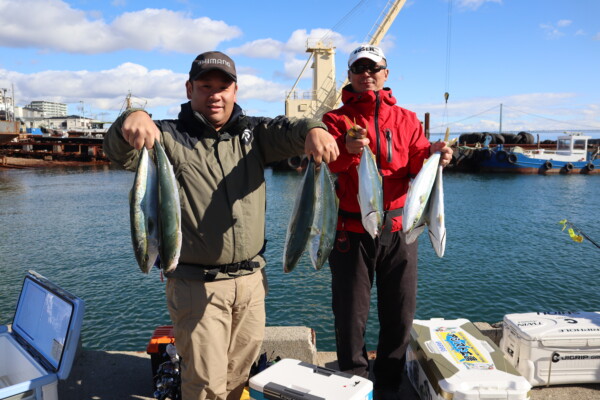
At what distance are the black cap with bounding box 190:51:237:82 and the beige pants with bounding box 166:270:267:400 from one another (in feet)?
4.44

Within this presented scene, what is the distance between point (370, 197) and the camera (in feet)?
9.29

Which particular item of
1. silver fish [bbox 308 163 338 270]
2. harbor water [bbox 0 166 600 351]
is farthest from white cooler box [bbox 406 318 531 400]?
harbor water [bbox 0 166 600 351]

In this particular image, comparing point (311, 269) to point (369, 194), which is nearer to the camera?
point (369, 194)

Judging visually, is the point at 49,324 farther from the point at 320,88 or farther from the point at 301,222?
the point at 320,88

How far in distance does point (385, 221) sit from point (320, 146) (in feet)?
3.33

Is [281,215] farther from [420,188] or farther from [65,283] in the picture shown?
[420,188]

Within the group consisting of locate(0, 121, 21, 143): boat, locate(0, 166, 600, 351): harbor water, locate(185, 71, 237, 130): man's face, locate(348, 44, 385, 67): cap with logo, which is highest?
locate(0, 121, 21, 143): boat

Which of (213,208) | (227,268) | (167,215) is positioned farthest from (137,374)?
(167,215)

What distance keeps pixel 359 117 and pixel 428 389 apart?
88.2 inches

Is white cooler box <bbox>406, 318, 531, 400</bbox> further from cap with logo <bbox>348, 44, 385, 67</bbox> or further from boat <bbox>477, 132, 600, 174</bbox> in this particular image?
boat <bbox>477, 132, 600, 174</bbox>

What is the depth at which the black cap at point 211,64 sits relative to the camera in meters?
2.67

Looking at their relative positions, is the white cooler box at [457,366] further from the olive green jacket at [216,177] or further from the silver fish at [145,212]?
the silver fish at [145,212]

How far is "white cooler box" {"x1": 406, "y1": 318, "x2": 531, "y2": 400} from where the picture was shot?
297cm

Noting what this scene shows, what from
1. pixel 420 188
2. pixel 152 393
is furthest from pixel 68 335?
pixel 420 188
